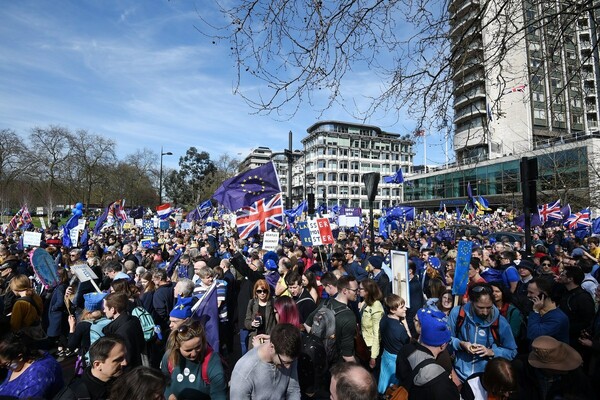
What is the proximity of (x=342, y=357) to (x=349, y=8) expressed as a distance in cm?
404

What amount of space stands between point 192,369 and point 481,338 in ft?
9.32

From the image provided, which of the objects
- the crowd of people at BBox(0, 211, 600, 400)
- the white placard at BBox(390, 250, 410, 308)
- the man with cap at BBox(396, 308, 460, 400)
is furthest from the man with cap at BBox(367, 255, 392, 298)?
the man with cap at BBox(396, 308, 460, 400)

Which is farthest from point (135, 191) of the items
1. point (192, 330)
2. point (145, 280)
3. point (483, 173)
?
point (192, 330)

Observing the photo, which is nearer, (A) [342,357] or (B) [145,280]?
(A) [342,357]

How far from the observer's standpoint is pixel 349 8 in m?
4.12

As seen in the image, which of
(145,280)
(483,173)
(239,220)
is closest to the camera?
(145,280)

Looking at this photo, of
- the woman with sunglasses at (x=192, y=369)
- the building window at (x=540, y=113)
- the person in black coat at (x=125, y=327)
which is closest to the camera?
the woman with sunglasses at (x=192, y=369)

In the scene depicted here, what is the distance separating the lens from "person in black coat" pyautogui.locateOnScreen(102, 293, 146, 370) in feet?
12.8

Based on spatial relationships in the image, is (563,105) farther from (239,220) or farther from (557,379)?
(239,220)

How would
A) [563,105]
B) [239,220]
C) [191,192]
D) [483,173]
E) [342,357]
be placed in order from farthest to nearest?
1. [191,192]
2. [483,173]
3. [239,220]
4. [563,105]
5. [342,357]

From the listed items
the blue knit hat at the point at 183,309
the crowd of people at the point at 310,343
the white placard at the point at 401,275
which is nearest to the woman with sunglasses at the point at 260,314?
the crowd of people at the point at 310,343

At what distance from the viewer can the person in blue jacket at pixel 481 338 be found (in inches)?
144

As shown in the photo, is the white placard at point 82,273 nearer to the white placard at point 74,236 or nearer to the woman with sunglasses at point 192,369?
the woman with sunglasses at point 192,369

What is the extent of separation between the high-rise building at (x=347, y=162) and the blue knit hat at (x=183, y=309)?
8240 cm
